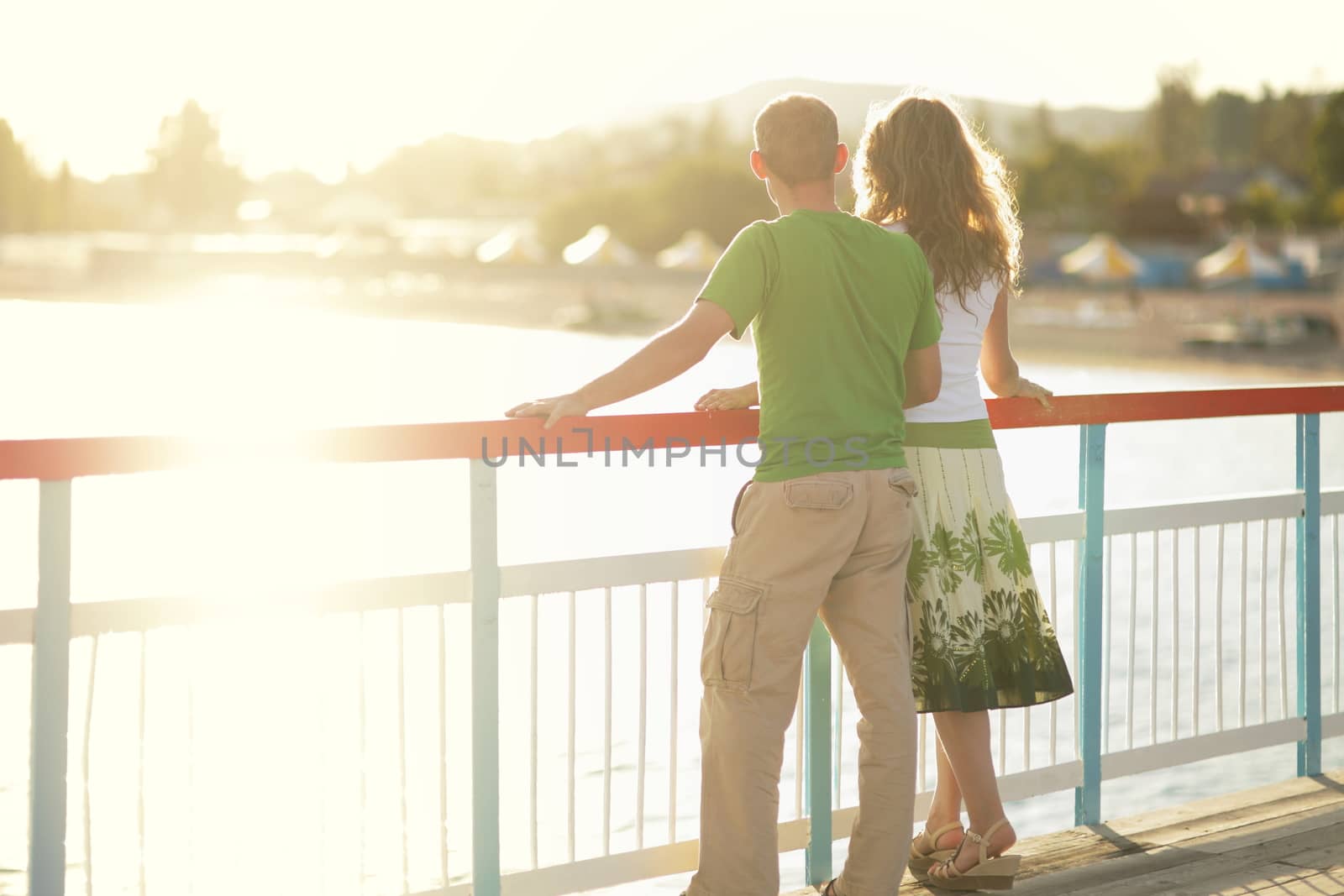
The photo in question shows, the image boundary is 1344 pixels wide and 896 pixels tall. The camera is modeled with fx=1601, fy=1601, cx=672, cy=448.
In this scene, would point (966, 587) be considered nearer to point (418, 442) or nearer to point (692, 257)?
point (418, 442)

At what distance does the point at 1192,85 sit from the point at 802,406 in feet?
455

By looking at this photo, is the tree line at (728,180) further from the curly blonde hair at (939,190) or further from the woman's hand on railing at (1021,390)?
the curly blonde hair at (939,190)

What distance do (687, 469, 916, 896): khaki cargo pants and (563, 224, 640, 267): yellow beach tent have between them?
246 feet

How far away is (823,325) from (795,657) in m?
0.50

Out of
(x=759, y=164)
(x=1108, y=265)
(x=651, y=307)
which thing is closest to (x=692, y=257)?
(x=651, y=307)

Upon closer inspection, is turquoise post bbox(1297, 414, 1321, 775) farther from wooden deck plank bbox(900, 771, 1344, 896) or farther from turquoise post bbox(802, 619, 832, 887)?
turquoise post bbox(802, 619, 832, 887)

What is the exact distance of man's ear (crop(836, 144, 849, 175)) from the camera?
236 cm

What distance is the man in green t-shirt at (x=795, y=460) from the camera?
2.34 metres

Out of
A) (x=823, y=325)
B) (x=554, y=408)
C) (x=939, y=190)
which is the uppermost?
(x=939, y=190)

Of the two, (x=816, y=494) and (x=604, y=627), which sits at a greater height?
(x=816, y=494)

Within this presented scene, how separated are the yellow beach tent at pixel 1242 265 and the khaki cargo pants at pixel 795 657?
53760 millimetres

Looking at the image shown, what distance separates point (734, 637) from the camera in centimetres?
240

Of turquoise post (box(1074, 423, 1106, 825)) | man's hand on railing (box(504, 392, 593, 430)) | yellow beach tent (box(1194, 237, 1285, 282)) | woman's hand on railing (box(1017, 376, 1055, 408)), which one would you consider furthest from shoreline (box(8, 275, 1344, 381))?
man's hand on railing (box(504, 392, 593, 430))

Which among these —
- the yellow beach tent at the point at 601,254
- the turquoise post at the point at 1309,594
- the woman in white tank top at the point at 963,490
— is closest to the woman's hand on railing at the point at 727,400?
the woman in white tank top at the point at 963,490
